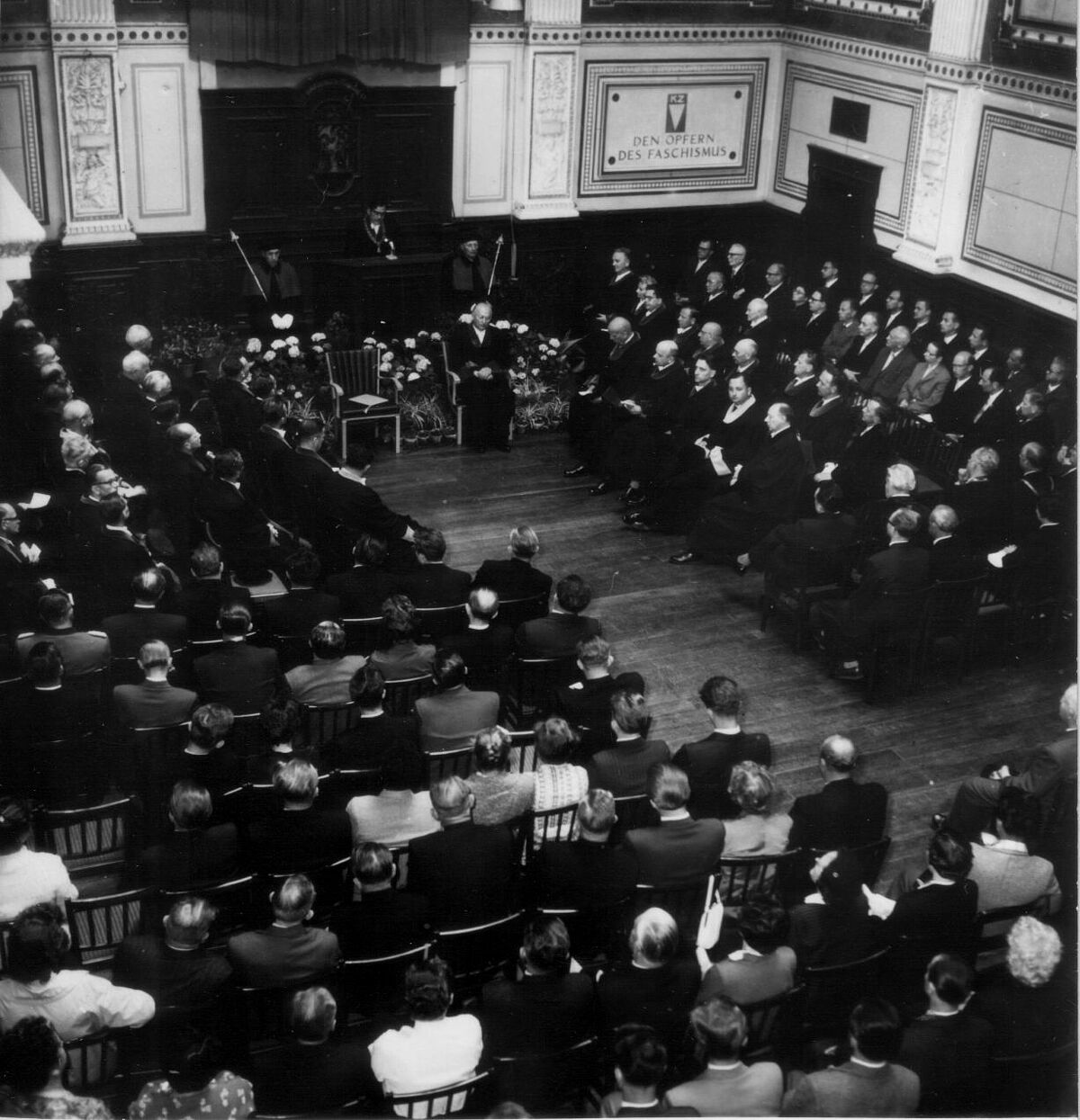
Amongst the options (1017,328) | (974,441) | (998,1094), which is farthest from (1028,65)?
(998,1094)

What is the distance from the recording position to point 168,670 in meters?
6.00

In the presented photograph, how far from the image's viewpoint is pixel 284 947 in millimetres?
4430

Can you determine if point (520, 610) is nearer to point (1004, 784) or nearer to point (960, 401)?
point (1004, 784)

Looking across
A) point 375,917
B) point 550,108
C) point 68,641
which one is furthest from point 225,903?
point 550,108

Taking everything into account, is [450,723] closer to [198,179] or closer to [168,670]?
[168,670]

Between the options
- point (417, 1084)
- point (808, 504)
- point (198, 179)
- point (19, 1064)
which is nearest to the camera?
point (19, 1064)

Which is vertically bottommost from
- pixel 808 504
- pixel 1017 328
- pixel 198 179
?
pixel 808 504

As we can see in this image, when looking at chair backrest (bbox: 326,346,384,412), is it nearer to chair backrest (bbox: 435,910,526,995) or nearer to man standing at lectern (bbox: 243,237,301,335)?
man standing at lectern (bbox: 243,237,301,335)

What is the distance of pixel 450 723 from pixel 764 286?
26.6 feet

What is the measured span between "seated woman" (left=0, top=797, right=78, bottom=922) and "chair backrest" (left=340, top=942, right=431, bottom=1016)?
3.49 feet

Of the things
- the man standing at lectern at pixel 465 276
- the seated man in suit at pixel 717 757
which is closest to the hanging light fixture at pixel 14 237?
the seated man in suit at pixel 717 757

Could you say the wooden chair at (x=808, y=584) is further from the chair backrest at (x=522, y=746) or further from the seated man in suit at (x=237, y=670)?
the seated man in suit at (x=237, y=670)

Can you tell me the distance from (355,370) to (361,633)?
4475mm

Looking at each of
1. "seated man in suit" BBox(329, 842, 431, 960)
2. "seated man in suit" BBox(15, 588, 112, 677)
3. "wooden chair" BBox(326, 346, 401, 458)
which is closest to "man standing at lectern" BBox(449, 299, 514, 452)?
"wooden chair" BBox(326, 346, 401, 458)
